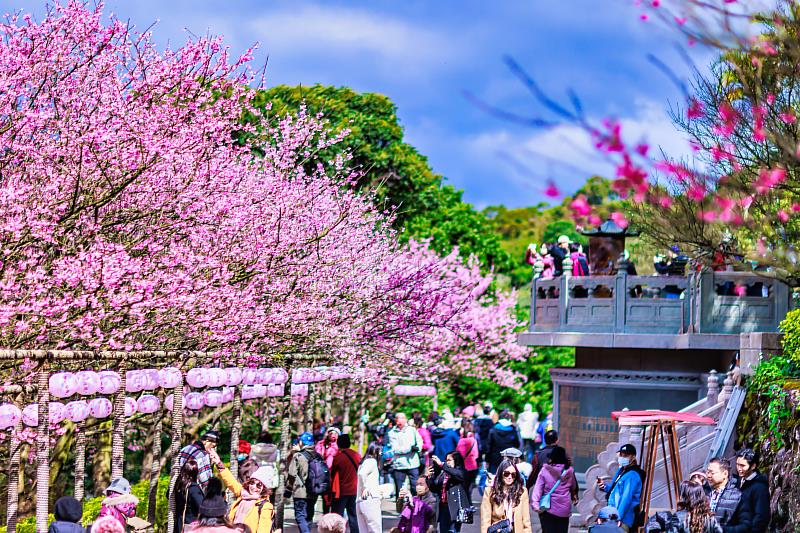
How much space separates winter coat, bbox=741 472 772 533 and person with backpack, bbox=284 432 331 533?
7337mm

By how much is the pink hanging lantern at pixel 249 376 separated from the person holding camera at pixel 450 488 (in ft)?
11.4

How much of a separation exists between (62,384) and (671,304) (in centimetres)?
1586

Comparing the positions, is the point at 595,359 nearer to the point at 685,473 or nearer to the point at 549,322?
the point at 549,322

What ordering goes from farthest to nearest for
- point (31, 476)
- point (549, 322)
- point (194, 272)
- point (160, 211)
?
point (549, 322), point (31, 476), point (194, 272), point (160, 211)

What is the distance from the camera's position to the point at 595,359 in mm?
28234

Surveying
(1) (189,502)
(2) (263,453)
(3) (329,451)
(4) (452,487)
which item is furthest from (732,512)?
(3) (329,451)

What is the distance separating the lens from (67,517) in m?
10.1

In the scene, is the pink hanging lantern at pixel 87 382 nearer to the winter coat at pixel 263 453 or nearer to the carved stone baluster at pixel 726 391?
the winter coat at pixel 263 453

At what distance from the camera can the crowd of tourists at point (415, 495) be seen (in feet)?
37.4

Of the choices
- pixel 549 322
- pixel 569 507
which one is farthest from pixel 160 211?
pixel 549 322

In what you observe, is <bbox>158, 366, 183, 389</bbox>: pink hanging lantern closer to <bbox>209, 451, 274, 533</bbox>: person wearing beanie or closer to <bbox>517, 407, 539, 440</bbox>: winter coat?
<bbox>209, 451, 274, 533</bbox>: person wearing beanie

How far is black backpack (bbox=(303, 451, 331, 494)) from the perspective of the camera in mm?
18172

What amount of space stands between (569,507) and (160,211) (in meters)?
6.84

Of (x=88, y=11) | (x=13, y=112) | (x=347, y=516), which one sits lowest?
(x=347, y=516)
